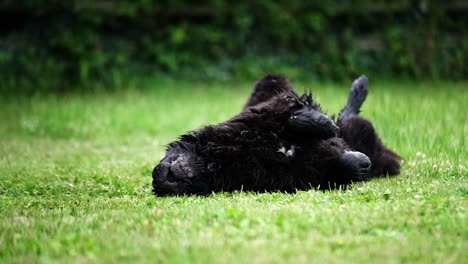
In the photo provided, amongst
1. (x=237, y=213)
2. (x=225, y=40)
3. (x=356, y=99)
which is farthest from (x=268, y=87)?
(x=225, y=40)

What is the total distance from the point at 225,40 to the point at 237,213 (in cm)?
1170

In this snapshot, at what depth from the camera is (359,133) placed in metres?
5.37

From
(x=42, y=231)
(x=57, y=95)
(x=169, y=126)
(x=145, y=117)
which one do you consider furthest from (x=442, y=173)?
(x=57, y=95)

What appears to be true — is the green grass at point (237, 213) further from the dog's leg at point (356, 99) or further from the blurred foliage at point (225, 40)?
the blurred foliage at point (225, 40)

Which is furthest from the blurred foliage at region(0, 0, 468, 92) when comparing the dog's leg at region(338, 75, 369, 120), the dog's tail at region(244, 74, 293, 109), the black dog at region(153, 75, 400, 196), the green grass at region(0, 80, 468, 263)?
the black dog at region(153, 75, 400, 196)

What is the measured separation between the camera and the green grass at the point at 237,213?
9.95 ft

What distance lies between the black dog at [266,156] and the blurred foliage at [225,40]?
953cm

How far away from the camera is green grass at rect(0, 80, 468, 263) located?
3.03 metres

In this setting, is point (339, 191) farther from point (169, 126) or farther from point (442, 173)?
point (169, 126)

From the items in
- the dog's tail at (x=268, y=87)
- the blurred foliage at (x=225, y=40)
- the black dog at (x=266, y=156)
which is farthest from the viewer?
the blurred foliage at (x=225, y=40)

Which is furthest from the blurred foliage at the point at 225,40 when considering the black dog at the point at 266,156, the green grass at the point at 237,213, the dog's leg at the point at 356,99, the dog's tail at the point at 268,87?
the black dog at the point at 266,156

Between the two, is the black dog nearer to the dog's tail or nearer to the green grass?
the green grass

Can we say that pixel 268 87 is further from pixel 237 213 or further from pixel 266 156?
pixel 237 213

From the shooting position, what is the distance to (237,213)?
3605mm
